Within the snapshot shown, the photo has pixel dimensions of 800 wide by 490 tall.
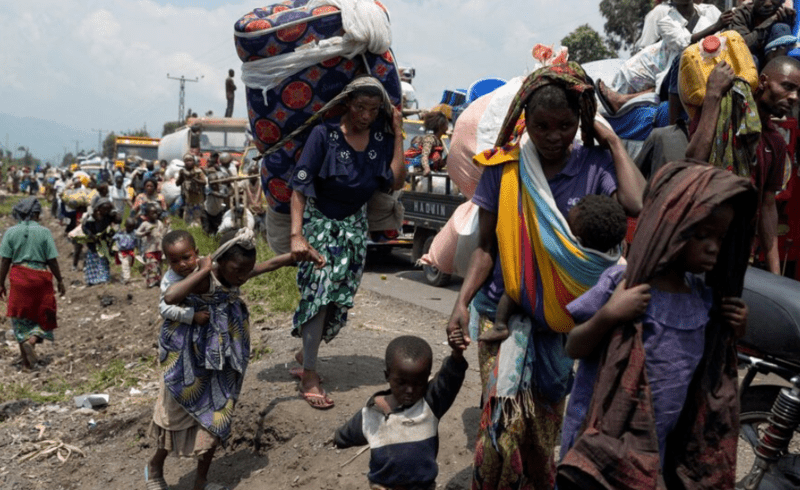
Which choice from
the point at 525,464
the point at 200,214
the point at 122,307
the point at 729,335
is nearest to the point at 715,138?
the point at 729,335

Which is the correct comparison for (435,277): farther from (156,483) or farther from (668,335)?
(668,335)

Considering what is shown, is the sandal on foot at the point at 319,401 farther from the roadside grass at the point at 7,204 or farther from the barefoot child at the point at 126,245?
the roadside grass at the point at 7,204

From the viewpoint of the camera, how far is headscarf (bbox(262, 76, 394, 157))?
15.4ft

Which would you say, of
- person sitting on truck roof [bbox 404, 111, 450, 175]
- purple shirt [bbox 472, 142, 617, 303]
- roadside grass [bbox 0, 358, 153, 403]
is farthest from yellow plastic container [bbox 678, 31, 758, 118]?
person sitting on truck roof [bbox 404, 111, 450, 175]

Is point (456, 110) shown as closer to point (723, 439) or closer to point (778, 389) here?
point (778, 389)

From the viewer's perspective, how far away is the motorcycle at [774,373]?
322 centimetres

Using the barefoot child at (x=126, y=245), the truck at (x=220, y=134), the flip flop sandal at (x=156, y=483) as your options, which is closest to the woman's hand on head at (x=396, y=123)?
the flip flop sandal at (x=156, y=483)

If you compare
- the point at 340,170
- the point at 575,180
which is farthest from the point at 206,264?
the point at 575,180

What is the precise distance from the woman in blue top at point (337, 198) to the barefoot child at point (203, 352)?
457 mm

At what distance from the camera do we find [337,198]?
4918 mm

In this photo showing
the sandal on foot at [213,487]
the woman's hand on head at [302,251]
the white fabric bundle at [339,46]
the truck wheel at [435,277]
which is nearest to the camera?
the sandal on foot at [213,487]

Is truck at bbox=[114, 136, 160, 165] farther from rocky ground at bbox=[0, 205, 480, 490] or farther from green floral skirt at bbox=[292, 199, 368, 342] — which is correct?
green floral skirt at bbox=[292, 199, 368, 342]

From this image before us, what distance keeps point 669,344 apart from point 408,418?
3.89 feet

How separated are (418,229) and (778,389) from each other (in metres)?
8.30
